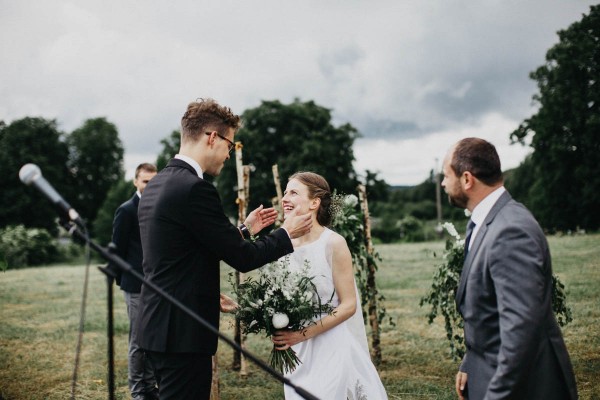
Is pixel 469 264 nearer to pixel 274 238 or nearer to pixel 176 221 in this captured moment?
pixel 274 238

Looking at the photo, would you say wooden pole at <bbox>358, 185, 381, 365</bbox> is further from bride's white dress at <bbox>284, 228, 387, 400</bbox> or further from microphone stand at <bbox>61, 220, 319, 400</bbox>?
microphone stand at <bbox>61, 220, 319, 400</bbox>

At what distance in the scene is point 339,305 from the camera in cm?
405

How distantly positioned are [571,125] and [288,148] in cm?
1796

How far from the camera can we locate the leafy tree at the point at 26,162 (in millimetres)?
39656

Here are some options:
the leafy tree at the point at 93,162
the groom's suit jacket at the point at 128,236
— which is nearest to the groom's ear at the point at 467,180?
the groom's suit jacket at the point at 128,236

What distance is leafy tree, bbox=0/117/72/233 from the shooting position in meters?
39.7

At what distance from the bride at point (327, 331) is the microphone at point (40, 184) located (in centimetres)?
191

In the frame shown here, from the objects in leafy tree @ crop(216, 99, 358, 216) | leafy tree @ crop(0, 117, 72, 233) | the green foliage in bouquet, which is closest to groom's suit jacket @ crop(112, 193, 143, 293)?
the green foliage in bouquet

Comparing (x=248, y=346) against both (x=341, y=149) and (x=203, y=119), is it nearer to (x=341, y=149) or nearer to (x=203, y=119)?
(x=203, y=119)

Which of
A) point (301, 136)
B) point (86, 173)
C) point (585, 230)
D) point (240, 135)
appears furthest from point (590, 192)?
point (86, 173)

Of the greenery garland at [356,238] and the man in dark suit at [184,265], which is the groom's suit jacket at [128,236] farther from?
the man in dark suit at [184,265]

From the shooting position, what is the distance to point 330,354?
3.98 metres

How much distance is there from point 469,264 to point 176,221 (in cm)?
166

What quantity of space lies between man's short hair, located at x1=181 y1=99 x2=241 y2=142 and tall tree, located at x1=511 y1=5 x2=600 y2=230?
102 ft
